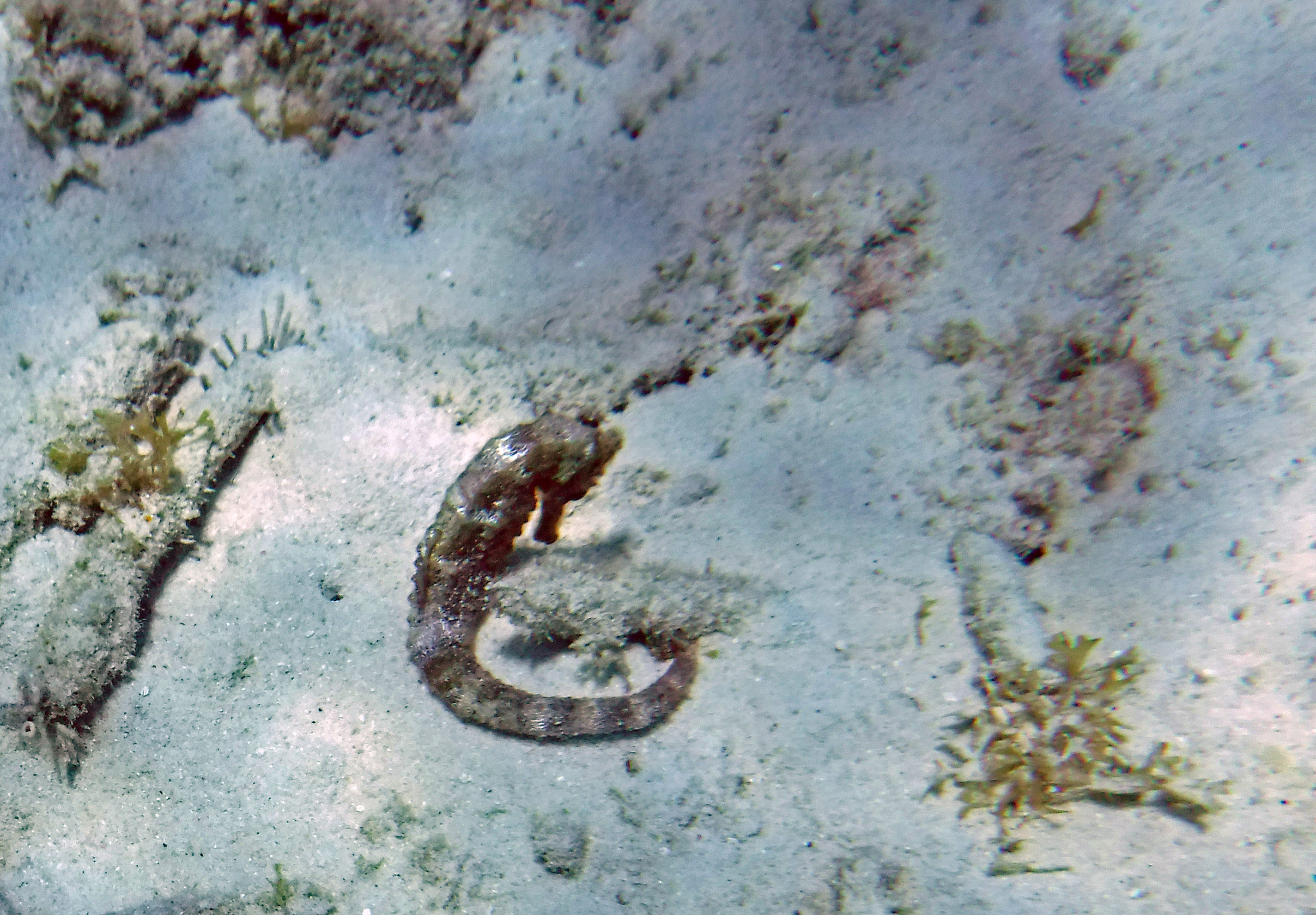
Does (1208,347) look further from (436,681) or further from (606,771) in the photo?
(436,681)


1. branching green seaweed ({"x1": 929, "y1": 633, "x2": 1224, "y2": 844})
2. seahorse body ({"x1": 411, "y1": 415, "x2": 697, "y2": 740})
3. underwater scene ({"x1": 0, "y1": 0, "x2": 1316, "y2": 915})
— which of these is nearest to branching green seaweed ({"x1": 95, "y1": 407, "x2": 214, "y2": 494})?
underwater scene ({"x1": 0, "y1": 0, "x2": 1316, "y2": 915})

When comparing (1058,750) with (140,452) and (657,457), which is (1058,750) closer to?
(657,457)

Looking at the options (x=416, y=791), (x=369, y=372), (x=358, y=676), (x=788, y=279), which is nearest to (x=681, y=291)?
(x=788, y=279)

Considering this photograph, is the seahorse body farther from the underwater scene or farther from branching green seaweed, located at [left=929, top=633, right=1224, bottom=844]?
branching green seaweed, located at [left=929, top=633, right=1224, bottom=844]

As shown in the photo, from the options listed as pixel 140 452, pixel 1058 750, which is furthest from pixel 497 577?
pixel 1058 750

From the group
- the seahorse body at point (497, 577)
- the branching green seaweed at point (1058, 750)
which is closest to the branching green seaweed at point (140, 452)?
the seahorse body at point (497, 577)

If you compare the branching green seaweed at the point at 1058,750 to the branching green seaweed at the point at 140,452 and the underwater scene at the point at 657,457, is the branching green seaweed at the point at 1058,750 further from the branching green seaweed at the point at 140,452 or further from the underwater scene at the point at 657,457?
the branching green seaweed at the point at 140,452
